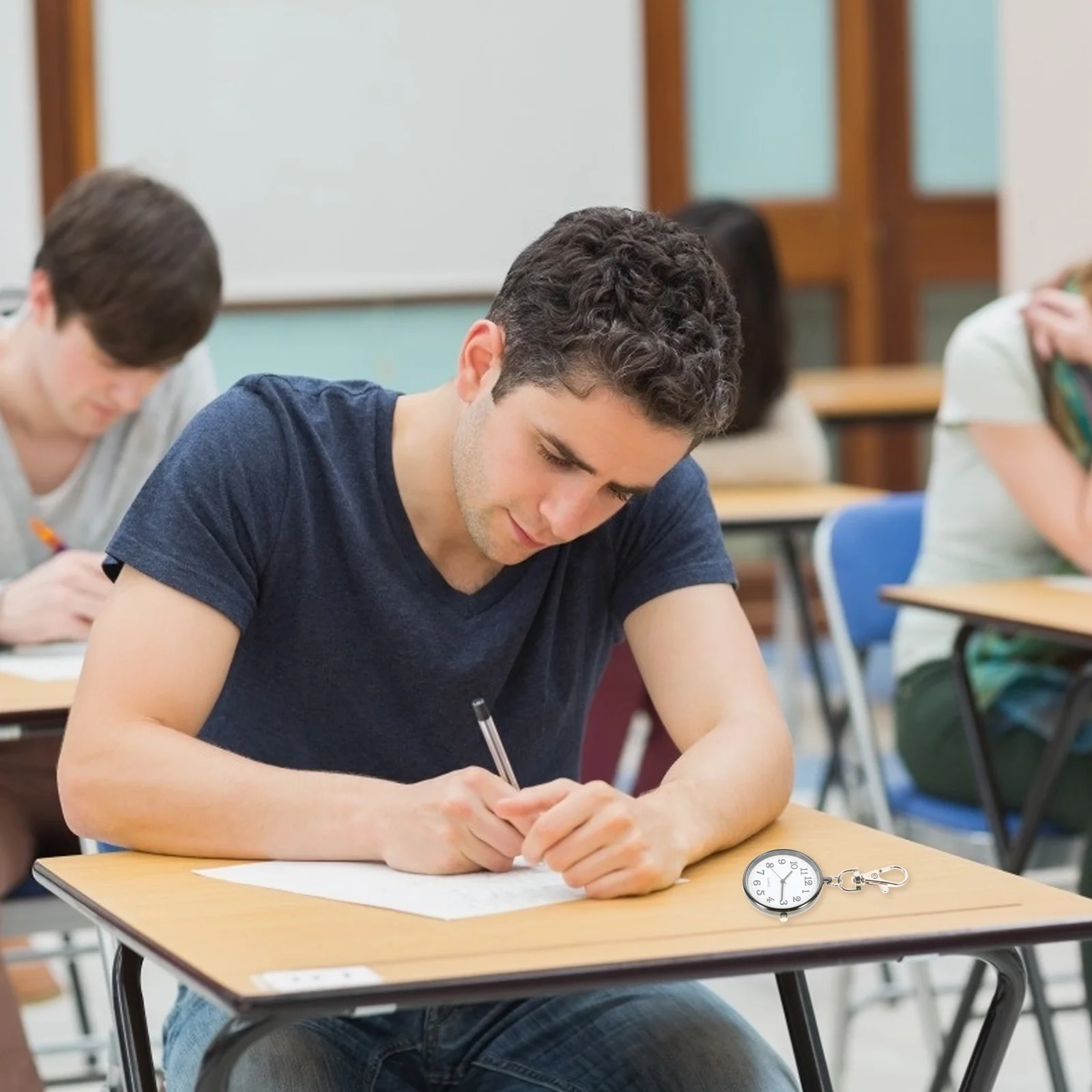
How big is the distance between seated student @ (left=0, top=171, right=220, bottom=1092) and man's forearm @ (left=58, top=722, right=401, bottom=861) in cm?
70

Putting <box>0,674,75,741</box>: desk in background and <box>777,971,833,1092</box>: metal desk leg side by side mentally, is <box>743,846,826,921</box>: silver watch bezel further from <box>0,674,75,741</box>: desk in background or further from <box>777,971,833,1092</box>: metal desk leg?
<box>0,674,75,741</box>: desk in background

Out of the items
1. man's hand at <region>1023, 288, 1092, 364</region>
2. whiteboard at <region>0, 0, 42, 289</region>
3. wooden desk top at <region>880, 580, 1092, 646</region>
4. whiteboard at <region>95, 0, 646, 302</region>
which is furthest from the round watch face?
whiteboard at <region>95, 0, 646, 302</region>

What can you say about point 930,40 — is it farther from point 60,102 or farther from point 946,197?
point 60,102

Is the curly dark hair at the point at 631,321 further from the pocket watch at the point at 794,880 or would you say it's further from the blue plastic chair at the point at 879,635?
the blue plastic chair at the point at 879,635

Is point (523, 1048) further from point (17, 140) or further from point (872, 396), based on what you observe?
point (17, 140)

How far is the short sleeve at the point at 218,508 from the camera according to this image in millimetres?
1619

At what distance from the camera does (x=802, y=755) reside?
5227mm

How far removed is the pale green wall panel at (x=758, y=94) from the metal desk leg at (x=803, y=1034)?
17.9 ft

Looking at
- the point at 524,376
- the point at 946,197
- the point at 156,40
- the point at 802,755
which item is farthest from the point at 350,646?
the point at 946,197

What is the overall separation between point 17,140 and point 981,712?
387 cm

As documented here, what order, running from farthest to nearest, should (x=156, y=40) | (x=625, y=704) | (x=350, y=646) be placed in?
(x=156, y=40) < (x=625, y=704) < (x=350, y=646)

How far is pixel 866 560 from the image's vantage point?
9.96ft

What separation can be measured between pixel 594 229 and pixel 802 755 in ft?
12.3

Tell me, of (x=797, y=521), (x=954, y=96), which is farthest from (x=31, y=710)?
(x=954, y=96)
